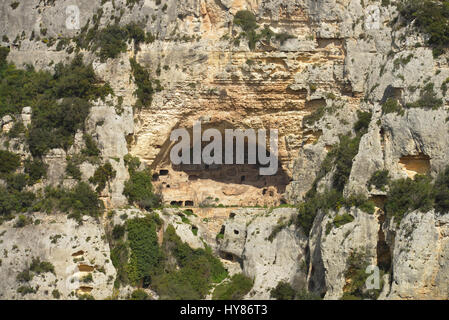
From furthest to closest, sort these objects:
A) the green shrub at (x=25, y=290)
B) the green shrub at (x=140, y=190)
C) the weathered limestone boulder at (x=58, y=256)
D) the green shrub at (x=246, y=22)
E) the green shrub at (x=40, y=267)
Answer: the green shrub at (x=246, y=22) < the green shrub at (x=140, y=190) < the green shrub at (x=40, y=267) < the weathered limestone boulder at (x=58, y=256) < the green shrub at (x=25, y=290)

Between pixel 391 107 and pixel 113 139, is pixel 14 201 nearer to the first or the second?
pixel 113 139

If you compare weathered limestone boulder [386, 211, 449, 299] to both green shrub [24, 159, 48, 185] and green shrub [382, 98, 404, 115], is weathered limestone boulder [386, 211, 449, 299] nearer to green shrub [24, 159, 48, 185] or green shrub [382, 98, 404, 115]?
green shrub [382, 98, 404, 115]

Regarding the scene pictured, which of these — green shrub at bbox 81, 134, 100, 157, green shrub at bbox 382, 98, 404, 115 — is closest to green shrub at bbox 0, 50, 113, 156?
green shrub at bbox 81, 134, 100, 157

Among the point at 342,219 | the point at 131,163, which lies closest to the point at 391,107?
the point at 342,219

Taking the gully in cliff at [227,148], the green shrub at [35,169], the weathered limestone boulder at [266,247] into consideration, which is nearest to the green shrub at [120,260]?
the green shrub at [35,169]

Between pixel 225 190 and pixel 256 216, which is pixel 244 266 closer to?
pixel 256 216

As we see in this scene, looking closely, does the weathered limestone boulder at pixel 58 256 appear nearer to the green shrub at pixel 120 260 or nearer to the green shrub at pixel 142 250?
the green shrub at pixel 120 260
